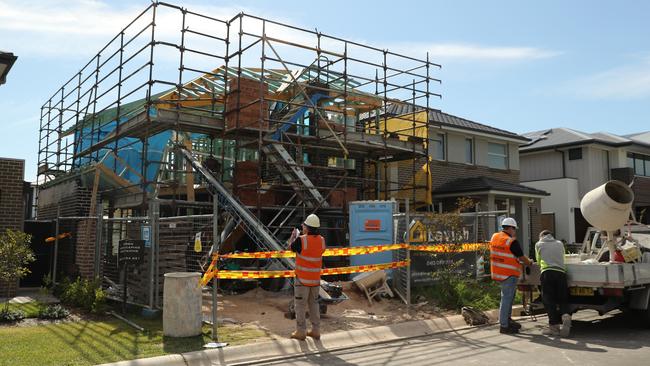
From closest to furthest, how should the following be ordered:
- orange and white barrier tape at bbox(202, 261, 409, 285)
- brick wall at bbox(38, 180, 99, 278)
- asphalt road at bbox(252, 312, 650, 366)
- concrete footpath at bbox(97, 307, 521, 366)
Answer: concrete footpath at bbox(97, 307, 521, 366)
asphalt road at bbox(252, 312, 650, 366)
orange and white barrier tape at bbox(202, 261, 409, 285)
brick wall at bbox(38, 180, 99, 278)

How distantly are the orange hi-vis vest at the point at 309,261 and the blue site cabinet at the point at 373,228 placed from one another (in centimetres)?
418

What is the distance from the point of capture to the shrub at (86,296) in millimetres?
10094

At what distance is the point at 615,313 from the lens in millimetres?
11352

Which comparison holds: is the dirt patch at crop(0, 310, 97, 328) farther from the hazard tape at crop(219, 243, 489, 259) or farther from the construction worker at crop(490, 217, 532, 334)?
the construction worker at crop(490, 217, 532, 334)

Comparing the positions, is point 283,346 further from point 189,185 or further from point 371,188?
point 371,188

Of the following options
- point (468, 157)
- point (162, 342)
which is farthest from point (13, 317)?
point (468, 157)

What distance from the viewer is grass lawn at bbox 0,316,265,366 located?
280 inches

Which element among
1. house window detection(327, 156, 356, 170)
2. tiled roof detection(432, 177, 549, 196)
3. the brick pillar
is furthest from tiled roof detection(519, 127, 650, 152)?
the brick pillar

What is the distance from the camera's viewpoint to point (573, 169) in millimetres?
28578

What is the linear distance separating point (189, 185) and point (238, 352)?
25.1ft

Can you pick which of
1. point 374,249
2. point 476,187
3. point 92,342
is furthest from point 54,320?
point 476,187

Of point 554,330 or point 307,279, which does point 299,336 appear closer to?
point 307,279

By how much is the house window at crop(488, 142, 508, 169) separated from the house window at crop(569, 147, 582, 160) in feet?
18.1

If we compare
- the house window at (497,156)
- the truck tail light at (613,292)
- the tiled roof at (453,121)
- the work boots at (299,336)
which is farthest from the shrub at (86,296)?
the house window at (497,156)
